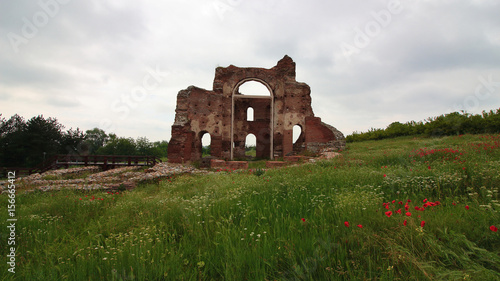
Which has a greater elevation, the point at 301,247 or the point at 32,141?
the point at 32,141

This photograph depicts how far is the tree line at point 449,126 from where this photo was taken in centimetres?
1608

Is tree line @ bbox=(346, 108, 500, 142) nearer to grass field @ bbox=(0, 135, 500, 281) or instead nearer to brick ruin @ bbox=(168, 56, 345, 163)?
brick ruin @ bbox=(168, 56, 345, 163)

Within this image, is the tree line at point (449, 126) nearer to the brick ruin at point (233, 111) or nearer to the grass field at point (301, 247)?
the brick ruin at point (233, 111)

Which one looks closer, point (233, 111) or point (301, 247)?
point (301, 247)

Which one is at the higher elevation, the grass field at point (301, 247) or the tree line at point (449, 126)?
the tree line at point (449, 126)

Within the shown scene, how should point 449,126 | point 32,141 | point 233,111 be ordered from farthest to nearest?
point 32,141
point 233,111
point 449,126

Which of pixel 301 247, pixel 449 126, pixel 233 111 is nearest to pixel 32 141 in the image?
pixel 233 111

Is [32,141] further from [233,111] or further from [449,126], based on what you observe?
[449,126]

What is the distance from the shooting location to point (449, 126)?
18.2 metres

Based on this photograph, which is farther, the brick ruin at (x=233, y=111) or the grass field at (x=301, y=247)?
the brick ruin at (x=233, y=111)

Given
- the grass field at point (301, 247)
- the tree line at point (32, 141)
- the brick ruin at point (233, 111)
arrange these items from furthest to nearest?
the tree line at point (32, 141), the brick ruin at point (233, 111), the grass field at point (301, 247)

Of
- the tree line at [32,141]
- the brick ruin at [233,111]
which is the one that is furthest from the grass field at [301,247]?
the tree line at [32,141]

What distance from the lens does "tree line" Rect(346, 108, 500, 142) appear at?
1608 centimetres

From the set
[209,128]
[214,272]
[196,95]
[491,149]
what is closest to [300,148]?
[209,128]
